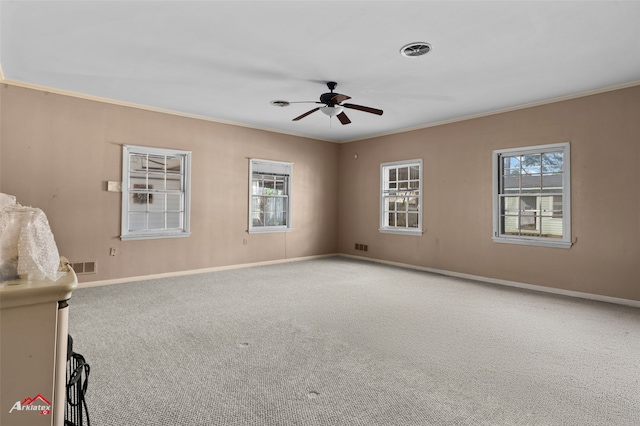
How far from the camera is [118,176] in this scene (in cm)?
523

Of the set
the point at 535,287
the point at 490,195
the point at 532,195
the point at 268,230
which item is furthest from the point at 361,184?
the point at 535,287

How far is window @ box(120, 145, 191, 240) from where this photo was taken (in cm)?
534

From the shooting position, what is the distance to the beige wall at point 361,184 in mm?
4438

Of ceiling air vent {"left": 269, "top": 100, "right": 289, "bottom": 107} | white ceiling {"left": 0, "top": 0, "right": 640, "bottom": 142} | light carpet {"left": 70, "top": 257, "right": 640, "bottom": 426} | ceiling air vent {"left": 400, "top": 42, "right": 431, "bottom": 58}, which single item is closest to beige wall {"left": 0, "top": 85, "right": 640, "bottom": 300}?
white ceiling {"left": 0, "top": 0, "right": 640, "bottom": 142}

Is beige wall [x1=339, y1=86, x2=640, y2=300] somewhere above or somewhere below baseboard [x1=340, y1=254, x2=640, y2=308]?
above

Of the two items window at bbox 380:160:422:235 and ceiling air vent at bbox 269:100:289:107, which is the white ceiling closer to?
ceiling air vent at bbox 269:100:289:107

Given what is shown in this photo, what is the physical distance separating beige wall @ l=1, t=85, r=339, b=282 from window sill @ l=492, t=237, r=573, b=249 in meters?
3.88

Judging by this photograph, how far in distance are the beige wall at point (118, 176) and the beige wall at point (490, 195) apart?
227cm

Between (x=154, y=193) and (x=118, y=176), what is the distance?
59 cm

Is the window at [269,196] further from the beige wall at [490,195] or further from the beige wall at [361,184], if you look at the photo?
the beige wall at [490,195]

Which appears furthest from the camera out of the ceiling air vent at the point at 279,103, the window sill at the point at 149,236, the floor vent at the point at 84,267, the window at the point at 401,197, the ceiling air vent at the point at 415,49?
the window at the point at 401,197

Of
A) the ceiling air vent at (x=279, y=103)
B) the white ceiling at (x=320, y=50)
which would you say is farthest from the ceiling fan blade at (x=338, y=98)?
the ceiling air vent at (x=279, y=103)

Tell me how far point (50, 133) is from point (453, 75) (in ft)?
17.2

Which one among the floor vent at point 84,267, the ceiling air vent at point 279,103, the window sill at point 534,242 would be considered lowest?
the floor vent at point 84,267
